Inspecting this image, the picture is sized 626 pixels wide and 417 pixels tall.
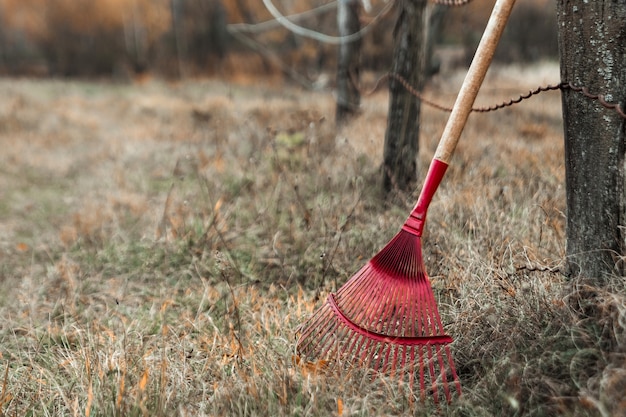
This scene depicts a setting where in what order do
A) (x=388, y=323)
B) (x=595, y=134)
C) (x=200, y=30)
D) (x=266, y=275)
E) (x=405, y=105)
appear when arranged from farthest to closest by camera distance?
1. (x=200, y=30)
2. (x=405, y=105)
3. (x=266, y=275)
4. (x=388, y=323)
5. (x=595, y=134)

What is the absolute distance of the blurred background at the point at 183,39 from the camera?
1449cm

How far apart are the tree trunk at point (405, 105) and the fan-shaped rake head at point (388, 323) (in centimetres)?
166

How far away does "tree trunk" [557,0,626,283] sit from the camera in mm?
1799

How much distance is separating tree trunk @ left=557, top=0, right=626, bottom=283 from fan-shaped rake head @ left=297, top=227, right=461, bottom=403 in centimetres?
57

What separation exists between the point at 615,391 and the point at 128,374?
1621mm

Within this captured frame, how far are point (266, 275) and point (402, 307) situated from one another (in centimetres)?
131

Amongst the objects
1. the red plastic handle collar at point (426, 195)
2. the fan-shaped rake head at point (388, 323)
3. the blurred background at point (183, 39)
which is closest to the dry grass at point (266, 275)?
the fan-shaped rake head at point (388, 323)

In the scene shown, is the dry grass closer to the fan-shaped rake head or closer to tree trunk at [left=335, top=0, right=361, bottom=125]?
the fan-shaped rake head

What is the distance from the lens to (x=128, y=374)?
6.63 feet

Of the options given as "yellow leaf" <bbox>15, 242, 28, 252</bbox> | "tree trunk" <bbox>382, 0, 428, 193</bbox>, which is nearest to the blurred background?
"tree trunk" <bbox>382, 0, 428, 193</bbox>

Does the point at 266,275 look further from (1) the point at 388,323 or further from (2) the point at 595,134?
(2) the point at 595,134

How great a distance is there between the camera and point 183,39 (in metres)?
17.7

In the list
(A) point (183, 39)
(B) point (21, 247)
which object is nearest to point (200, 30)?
(A) point (183, 39)

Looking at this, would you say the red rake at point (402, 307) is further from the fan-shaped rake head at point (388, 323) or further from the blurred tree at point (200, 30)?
the blurred tree at point (200, 30)
